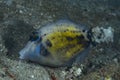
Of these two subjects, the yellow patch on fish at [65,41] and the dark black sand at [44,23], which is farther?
the yellow patch on fish at [65,41]

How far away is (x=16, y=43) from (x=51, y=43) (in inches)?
36.2

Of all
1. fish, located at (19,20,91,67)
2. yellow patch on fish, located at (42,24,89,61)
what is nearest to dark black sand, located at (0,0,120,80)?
fish, located at (19,20,91,67)

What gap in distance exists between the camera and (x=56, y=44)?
4.53 m

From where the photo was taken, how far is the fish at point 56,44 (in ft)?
14.6

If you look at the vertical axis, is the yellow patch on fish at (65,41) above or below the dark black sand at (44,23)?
above

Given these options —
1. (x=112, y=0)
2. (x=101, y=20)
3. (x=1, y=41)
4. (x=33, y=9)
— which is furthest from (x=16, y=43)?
(x=112, y=0)

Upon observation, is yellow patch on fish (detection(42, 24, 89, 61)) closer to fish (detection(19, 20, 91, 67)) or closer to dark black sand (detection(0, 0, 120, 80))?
fish (detection(19, 20, 91, 67))

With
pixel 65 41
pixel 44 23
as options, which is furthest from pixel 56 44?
pixel 44 23

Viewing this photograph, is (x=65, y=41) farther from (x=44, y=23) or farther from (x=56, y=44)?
(x=44, y=23)

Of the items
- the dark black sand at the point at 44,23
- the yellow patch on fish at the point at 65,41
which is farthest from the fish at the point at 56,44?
the dark black sand at the point at 44,23

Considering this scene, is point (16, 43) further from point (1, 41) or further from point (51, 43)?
point (51, 43)

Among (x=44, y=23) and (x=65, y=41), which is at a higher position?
(x=65, y=41)

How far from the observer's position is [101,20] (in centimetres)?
726

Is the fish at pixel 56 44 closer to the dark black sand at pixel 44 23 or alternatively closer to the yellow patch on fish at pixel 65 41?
the yellow patch on fish at pixel 65 41
